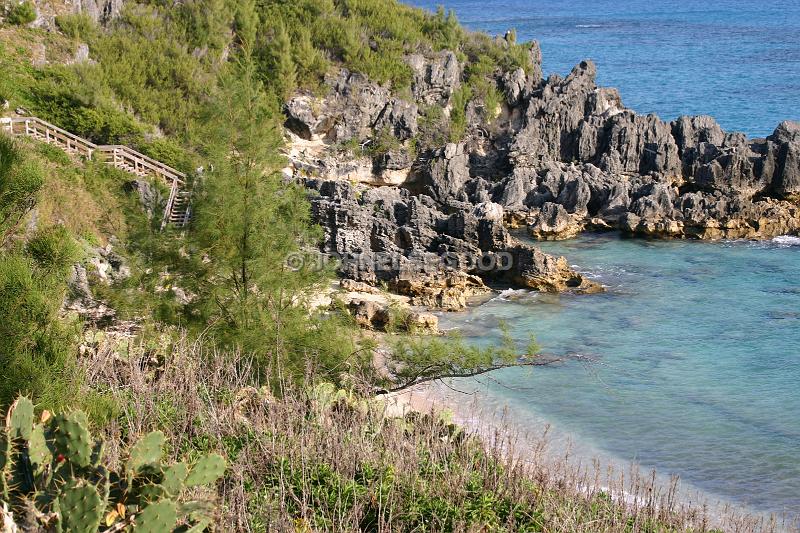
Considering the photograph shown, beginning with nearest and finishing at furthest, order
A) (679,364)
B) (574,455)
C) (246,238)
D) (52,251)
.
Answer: (52,251), (246,238), (574,455), (679,364)

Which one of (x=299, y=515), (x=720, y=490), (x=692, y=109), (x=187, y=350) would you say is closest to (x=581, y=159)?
(x=692, y=109)

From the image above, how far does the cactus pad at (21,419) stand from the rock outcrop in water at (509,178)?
854 inches

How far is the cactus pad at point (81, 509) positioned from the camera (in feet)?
22.5

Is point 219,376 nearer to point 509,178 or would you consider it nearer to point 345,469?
point 345,469

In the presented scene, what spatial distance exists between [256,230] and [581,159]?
104ft

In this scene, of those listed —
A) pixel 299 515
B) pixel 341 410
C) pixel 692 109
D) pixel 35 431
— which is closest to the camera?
pixel 35 431

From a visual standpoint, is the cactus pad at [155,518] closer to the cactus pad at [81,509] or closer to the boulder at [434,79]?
the cactus pad at [81,509]

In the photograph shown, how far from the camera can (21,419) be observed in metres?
7.93

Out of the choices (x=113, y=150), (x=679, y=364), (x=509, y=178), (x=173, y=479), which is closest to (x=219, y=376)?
(x=173, y=479)

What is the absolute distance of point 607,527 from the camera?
9961 mm

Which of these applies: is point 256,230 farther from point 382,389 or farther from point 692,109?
point 692,109

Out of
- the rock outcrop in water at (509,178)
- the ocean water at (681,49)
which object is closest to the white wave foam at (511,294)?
the rock outcrop in water at (509,178)

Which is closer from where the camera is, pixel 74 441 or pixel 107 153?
pixel 74 441

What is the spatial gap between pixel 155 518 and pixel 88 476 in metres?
0.97
